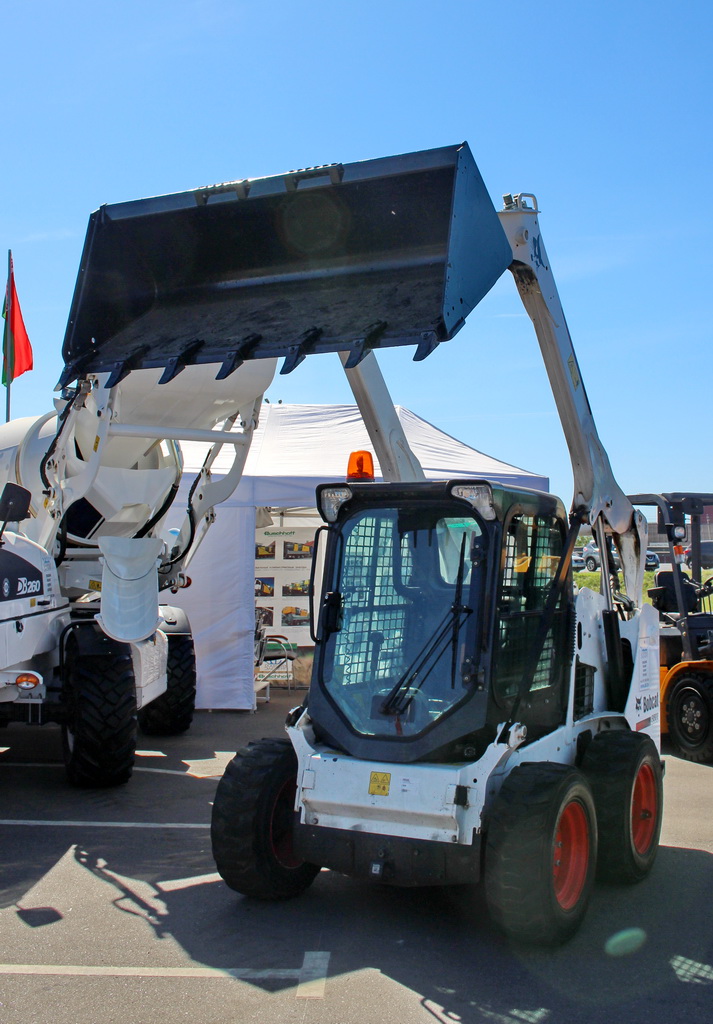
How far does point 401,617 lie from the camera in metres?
5.09

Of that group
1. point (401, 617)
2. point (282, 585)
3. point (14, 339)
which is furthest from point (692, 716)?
point (14, 339)

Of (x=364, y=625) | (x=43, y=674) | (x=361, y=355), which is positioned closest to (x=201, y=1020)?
(x=364, y=625)

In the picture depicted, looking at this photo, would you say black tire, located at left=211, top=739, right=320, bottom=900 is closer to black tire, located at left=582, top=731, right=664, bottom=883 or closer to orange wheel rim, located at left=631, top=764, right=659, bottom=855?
black tire, located at left=582, top=731, right=664, bottom=883

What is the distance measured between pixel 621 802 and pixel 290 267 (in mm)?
3441

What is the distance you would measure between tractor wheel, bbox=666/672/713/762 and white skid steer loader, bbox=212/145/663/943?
3.62 metres

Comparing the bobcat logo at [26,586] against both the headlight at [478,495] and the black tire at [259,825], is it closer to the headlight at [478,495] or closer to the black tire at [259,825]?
the black tire at [259,825]

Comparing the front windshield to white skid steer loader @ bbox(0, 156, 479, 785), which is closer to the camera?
the front windshield

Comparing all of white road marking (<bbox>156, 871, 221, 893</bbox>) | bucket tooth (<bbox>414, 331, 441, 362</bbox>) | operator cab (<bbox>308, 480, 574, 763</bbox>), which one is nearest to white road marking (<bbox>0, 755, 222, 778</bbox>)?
white road marking (<bbox>156, 871, 221, 893</bbox>)

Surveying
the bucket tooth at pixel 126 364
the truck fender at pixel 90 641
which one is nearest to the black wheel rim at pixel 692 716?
the truck fender at pixel 90 641

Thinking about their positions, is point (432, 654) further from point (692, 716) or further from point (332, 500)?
point (692, 716)

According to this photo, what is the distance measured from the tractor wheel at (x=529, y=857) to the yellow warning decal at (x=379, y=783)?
0.51 m

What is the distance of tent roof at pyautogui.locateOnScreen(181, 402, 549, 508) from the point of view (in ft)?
39.1

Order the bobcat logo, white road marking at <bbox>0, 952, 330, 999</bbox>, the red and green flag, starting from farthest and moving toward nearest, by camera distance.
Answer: the red and green flag
the bobcat logo
white road marking at <bbox>0, 952, 330, 999</bbox>

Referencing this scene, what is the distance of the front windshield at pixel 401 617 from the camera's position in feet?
16.0
